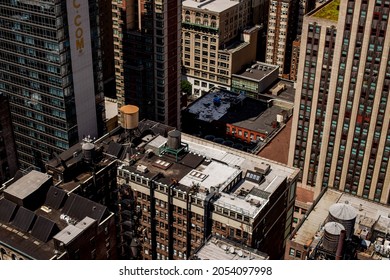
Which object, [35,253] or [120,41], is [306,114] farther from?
[35,253]

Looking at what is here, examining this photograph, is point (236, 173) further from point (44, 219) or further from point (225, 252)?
point (44, 219)

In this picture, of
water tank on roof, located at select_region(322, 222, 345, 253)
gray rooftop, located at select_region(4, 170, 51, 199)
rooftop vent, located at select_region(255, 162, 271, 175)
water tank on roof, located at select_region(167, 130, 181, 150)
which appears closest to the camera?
water tank on roof, located at select_region(322, 222, 345, 253)

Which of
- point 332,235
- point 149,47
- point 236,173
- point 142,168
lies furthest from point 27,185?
point 149,47

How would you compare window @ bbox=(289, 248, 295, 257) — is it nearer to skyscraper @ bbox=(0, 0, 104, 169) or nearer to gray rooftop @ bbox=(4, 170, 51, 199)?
gray rooftop @ bbox=(4, 170, 51, 199)

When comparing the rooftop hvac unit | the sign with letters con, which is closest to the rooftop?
the rooftop hvac unit
